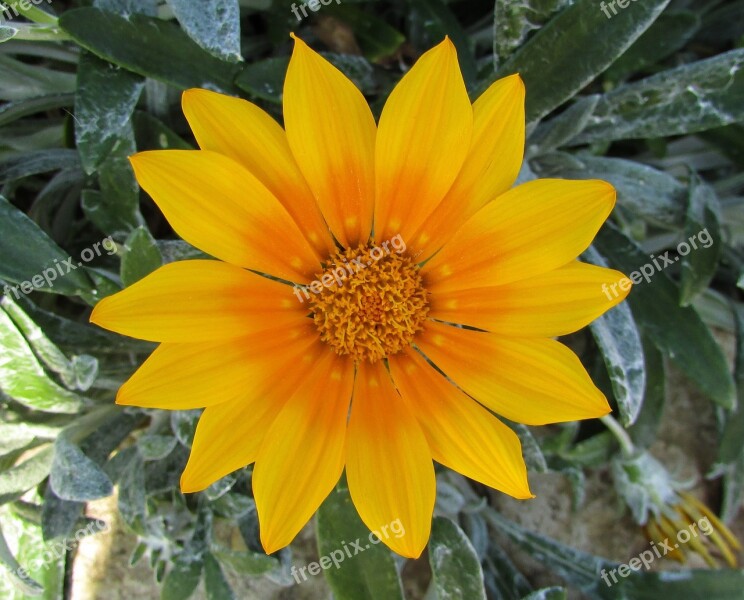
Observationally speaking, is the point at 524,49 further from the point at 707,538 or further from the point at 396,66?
the point at 707,538

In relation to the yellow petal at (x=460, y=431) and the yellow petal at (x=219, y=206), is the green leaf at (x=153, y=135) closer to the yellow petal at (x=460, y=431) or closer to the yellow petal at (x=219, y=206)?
the yellow petal at (x=219, y=206)

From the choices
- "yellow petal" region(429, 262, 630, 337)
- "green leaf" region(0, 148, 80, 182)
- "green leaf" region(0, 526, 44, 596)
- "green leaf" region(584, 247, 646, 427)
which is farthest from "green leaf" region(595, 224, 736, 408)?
"green leaf" region(0, 526, 44, 596)

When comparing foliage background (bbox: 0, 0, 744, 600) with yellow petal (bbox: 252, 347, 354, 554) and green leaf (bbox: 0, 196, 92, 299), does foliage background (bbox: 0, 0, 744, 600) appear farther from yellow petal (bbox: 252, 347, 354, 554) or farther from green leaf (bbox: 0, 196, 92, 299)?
yellow petal (bbox: 252, 347, 354, 554)

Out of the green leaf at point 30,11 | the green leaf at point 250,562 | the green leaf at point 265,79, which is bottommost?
the green leaf at point 250,562

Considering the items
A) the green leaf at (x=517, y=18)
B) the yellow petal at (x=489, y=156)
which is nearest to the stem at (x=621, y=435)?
the yellow petal at (x=489, y=156)

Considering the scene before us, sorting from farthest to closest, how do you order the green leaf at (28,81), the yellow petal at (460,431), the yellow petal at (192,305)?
1. the green leaf at (28,81)
2. the yellow petal at (460,431)
3. the yellow petal at (192,305)

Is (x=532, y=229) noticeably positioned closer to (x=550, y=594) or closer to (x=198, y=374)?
(x=198, y=374)
